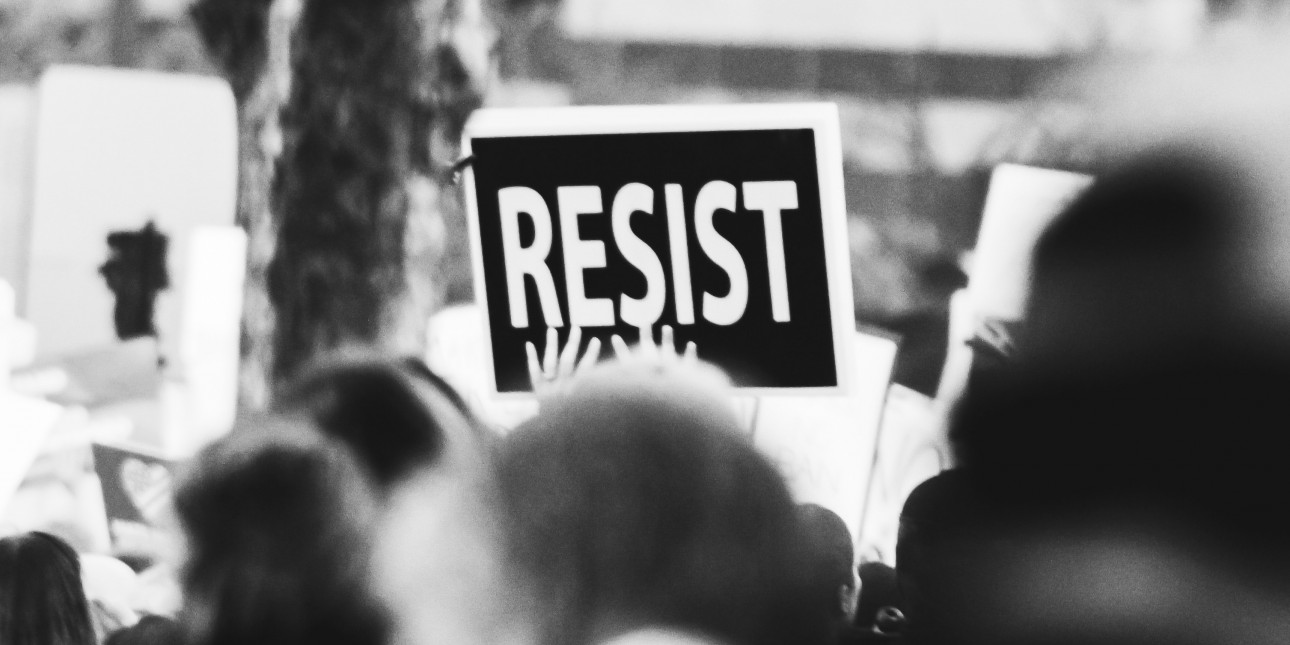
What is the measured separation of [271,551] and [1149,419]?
985 millimetres

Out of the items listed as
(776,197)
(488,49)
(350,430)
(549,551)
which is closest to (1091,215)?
(549,551)

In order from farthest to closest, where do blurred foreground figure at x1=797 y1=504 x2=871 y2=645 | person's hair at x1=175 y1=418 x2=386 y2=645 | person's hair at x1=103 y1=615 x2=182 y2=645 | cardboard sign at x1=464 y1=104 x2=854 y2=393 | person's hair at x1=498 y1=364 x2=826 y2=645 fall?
cardboard sign at x1=464 y1=104 x2=854 y2=393, person's hair at x1=103 y1=615 x2=182 y2=645, person's hair at x1=175 y1=418 x2=386 y2=645, blurred foreground figure at x1=797 y1=504 x2=871 y2=645, person's hair at x1=498 y1=364 x2=826 y2=645

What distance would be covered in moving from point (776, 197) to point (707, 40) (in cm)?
587

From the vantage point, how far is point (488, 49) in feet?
8.90

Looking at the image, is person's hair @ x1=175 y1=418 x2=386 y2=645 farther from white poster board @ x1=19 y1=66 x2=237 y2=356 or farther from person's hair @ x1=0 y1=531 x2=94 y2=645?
white poster board @ x1=19 y1=66 x2=237 y2=356

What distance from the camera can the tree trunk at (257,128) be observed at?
8.58 feet

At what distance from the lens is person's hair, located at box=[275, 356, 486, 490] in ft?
4.86

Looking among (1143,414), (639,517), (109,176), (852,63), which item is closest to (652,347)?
(639,517)

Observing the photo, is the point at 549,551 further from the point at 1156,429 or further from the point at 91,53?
the point at 91,53

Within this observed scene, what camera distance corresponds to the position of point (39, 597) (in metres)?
2.05

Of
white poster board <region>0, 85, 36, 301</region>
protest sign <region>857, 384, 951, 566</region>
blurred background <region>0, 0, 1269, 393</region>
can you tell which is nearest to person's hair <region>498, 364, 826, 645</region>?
protest sign <region>857, 384, 951, 566</region>

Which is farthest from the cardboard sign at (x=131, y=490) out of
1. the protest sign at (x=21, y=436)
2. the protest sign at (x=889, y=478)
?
the protest sign at (x=889, y=478)

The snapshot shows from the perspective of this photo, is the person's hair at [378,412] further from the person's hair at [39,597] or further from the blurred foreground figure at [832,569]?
the person's hair at [39,597]

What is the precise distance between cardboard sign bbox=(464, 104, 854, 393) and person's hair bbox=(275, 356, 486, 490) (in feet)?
1.65
